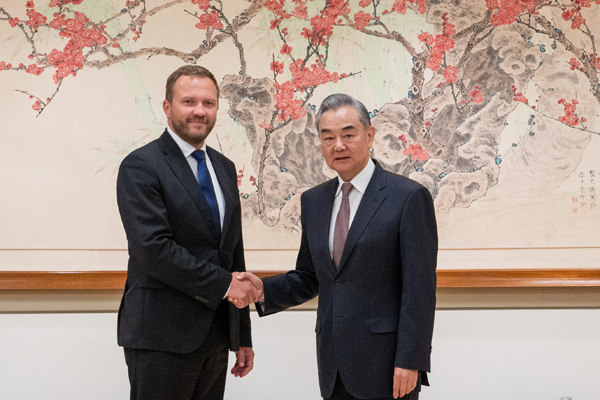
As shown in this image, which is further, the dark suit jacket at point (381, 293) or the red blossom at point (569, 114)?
the red blossom at point (569, 114)

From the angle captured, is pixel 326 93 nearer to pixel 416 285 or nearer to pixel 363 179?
pixel 363 179

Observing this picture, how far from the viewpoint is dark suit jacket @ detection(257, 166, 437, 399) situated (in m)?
1.64

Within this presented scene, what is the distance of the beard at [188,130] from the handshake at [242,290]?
0.51m

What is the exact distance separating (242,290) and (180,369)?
33 cm

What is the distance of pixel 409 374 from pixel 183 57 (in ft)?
6.45

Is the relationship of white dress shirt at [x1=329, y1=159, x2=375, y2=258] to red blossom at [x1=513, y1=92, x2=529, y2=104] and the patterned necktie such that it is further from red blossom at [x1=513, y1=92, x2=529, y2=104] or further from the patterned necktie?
red blossom at [x1=513, y1=92, x2=529, y2=104]

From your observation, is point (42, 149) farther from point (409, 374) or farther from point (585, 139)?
point (585, 139)

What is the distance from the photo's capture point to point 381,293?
1.70 metres

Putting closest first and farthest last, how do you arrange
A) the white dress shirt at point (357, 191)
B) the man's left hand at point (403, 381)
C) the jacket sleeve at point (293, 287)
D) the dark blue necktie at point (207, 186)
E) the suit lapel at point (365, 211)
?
the man's left hand at point (403, 381), the suit lapel at point (365, 211), the white dress shirt at point (357, 191), the dark blue necktie at point (207, 186), the jacket sleeve at point (293, 287)

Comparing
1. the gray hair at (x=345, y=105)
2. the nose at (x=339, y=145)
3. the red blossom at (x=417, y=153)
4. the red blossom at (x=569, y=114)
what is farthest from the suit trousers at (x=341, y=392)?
the red blossom at (x=569, y=114)

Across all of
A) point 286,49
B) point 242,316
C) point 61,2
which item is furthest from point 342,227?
point 61,2

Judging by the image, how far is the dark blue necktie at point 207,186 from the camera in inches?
76.8

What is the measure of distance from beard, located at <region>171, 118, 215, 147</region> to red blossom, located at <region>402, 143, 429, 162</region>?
120 cm

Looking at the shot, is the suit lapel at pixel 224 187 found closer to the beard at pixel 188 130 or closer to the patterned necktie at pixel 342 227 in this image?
the beard at pixel 188 130
